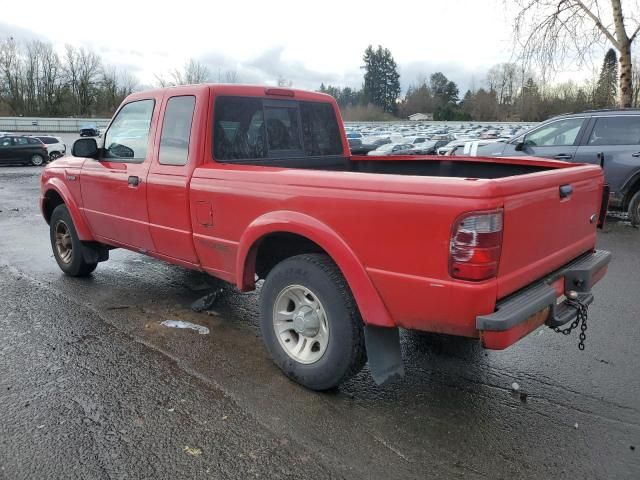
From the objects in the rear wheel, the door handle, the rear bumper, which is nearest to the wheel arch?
the rear bumper

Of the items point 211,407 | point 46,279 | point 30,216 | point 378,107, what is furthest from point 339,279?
point 378,107

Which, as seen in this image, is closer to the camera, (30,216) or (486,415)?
(486,415)

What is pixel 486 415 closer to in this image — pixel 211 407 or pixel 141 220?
pixel 211 407

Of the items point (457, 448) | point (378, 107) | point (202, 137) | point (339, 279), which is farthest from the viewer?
point (378, 107)

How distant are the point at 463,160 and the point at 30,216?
9312 millimetres

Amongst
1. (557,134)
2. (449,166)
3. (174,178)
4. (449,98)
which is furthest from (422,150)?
(449,98)

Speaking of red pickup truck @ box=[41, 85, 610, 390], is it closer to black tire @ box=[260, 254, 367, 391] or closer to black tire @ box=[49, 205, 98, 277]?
black tire @ box=[260, 254, 367, 391]

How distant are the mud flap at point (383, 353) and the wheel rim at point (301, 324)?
31 cm

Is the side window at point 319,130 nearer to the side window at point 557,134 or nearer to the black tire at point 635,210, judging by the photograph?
the side window at point 557,134

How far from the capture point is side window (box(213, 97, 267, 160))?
13.1 ft

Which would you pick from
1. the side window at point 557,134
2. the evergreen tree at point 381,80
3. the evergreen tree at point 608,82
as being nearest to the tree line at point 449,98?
Answer: the evergreen tree at point 381,80

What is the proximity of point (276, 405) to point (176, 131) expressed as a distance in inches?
91.7

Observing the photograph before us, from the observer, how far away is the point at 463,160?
4.50m

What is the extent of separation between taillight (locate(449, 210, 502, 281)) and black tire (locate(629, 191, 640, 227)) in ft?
24.7
